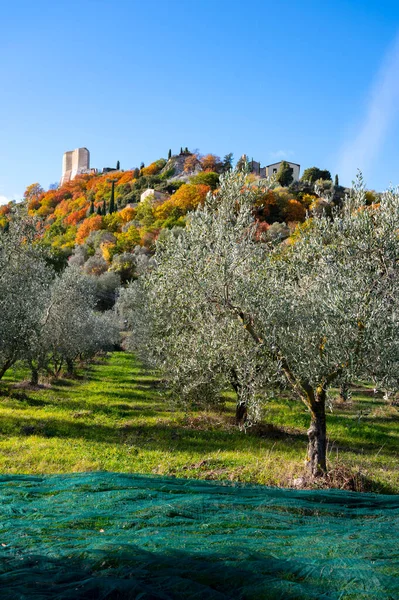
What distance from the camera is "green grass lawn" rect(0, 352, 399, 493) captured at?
10.4 meters

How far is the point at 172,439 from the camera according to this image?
1368cm

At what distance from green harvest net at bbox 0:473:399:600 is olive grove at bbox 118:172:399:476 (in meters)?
2.50

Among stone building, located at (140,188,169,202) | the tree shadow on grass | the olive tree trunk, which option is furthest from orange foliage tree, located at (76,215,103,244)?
the olive tree trunk

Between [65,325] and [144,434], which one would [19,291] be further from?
[144,434]

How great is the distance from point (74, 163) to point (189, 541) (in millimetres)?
187395

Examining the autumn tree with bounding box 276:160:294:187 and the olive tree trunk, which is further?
the autumn tree with bounding box 276:160:294:187

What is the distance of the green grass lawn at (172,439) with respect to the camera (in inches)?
411

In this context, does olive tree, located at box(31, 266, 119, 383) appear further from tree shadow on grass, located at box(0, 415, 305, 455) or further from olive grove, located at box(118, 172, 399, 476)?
olive grove, located at box(118, 172, 399, 476)

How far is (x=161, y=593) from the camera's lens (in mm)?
3770

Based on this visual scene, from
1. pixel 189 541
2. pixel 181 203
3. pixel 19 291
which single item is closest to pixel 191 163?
pixel 181 203

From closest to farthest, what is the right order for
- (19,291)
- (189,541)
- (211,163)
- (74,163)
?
(189,541)
(19,291)
(211,163)
(74,163)

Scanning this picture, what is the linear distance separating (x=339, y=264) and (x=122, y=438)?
7779 mm

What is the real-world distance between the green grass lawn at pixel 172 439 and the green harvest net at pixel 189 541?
264 centimetres

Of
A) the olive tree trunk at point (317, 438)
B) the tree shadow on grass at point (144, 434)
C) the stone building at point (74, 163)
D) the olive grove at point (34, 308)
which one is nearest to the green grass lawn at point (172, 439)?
the tree shadow on grass at point (144, 434)
